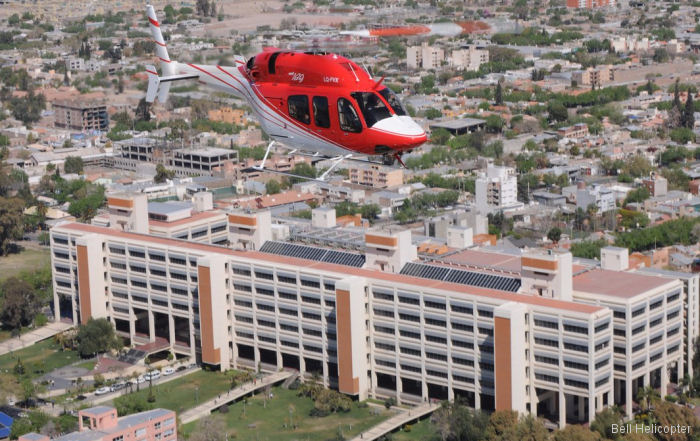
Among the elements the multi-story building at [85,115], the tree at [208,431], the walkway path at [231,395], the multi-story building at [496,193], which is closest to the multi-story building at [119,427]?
the tree at [208,431]

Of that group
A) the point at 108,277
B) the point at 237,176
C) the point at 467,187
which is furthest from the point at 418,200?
the point at 108,277

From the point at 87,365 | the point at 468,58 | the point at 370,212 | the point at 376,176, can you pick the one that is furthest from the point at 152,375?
the point at 468,58

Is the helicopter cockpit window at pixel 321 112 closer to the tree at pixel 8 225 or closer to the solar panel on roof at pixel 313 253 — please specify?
the solar panel on roof at pixel 313 253

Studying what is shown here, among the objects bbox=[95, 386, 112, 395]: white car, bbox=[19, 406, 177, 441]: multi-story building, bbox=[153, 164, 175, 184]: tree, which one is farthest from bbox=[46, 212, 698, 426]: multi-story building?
bbox=[153, 164, 175, 184]: tree

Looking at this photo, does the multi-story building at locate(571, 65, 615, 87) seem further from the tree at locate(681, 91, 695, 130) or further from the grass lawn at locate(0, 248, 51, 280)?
the grass lawn at locate(0, 248, 51, 280)

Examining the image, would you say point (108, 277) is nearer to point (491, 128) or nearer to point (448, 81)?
point (491, 128)
